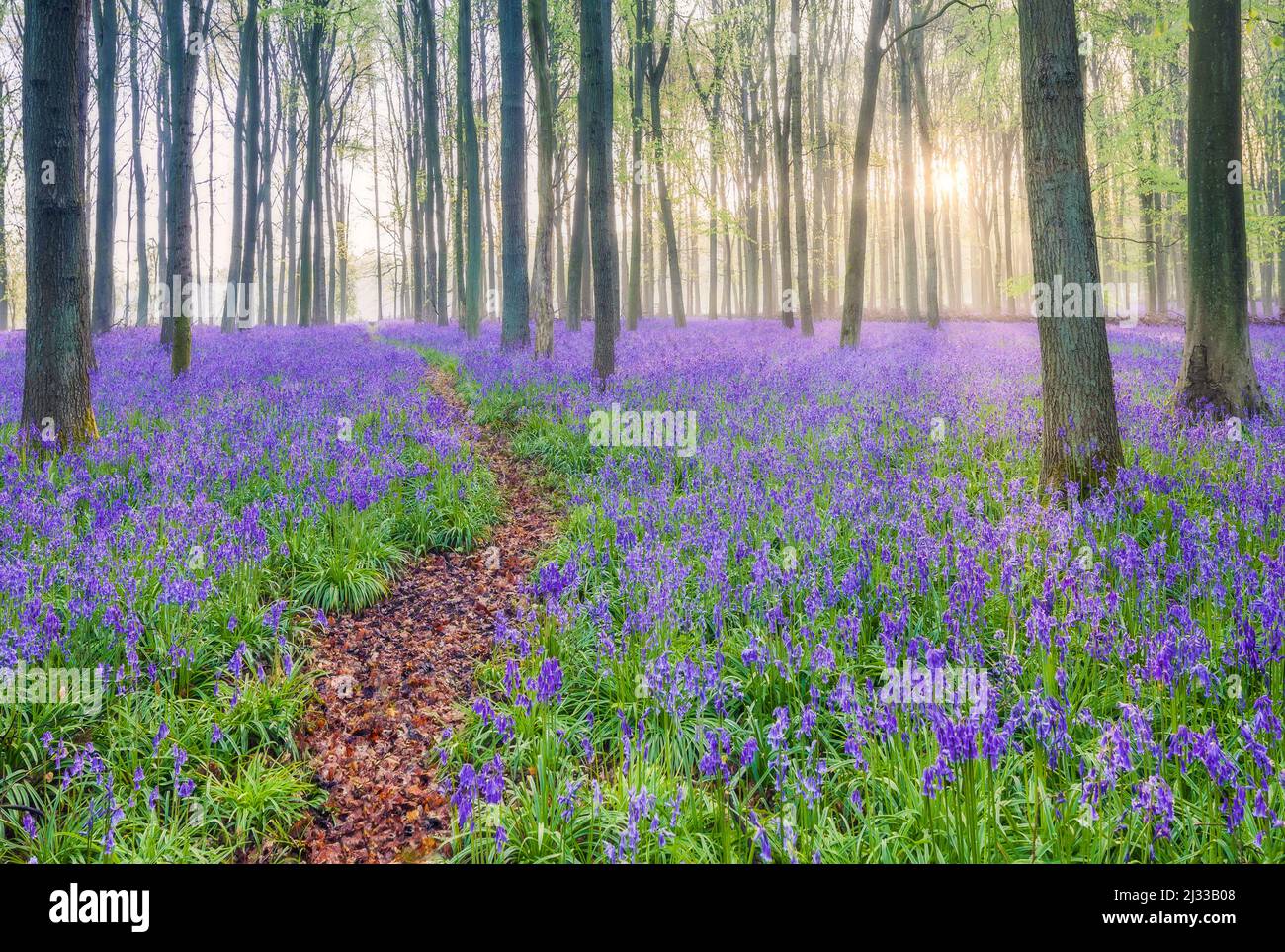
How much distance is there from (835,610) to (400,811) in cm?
229

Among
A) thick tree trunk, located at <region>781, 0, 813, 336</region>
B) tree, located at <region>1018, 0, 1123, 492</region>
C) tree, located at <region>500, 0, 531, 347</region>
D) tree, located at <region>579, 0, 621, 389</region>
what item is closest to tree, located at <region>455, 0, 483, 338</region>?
tree, located at <region>500, 0, 531, 347</region>

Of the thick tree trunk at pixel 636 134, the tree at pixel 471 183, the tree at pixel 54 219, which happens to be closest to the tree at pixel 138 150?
the tree at pixel 471 183

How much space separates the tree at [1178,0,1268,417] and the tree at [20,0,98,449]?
11.0m

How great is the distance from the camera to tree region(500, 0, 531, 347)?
15.4 metres

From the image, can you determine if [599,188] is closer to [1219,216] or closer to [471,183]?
[1219,216]

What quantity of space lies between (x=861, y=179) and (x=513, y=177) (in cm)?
808

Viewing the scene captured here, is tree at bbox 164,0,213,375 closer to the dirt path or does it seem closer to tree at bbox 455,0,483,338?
the dirt path

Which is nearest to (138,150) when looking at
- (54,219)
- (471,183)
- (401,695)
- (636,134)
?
(471,183)

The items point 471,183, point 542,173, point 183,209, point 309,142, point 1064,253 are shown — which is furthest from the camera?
point 309,142

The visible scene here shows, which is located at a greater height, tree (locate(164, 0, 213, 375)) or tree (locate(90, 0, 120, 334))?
tree (locate(90, 0, 120, 334))

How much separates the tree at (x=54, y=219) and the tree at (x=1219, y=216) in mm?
11026

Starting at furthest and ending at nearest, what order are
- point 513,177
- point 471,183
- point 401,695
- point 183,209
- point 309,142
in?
1. point 309,142
2. point 471,183
3. point 513,177
4. point 183,209
5. point 401,695

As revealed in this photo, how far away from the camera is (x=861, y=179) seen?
16.9 meters

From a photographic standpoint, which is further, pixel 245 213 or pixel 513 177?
pixel 245 213
